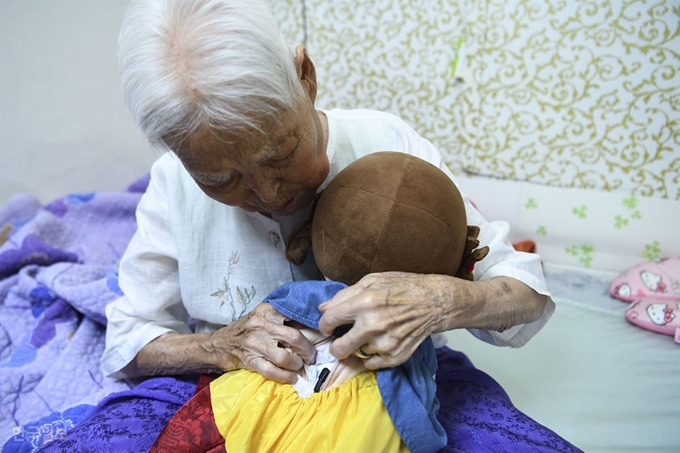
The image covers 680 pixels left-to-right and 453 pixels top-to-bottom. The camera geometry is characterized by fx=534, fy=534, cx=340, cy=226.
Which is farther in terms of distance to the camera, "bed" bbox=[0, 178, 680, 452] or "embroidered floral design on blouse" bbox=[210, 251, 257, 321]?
"bed" bbox=[0, 178, 680, 452]

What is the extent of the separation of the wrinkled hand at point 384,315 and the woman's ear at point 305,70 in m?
0.38

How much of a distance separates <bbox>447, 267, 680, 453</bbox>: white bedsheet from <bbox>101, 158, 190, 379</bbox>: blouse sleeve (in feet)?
3.15

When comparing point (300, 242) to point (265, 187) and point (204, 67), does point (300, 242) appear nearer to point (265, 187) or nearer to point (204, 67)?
point (265, 187)

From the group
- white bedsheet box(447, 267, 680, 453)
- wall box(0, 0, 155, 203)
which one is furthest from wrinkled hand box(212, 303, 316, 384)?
wall box(0, 0, 155, 203)

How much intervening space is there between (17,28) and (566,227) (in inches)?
96.3

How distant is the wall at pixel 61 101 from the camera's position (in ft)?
7.52

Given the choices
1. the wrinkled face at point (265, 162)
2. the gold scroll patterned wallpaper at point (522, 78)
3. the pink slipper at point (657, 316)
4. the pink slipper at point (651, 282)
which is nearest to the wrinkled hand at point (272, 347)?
the wrinkled face at point (265, 162)

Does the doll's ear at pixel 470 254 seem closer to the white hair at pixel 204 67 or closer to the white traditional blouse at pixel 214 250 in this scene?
the white traditional blouse at pixel 214 250

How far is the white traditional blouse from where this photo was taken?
1149mm

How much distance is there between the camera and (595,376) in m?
1.56

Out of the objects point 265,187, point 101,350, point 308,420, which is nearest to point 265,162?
point 265,187

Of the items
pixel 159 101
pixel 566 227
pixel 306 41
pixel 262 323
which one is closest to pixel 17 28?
pixel 306 41

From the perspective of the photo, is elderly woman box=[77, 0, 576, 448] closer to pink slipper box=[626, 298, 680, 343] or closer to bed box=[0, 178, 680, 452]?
bed box=[0, 178, 680, 452]

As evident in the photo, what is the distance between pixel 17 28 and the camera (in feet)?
7.38
